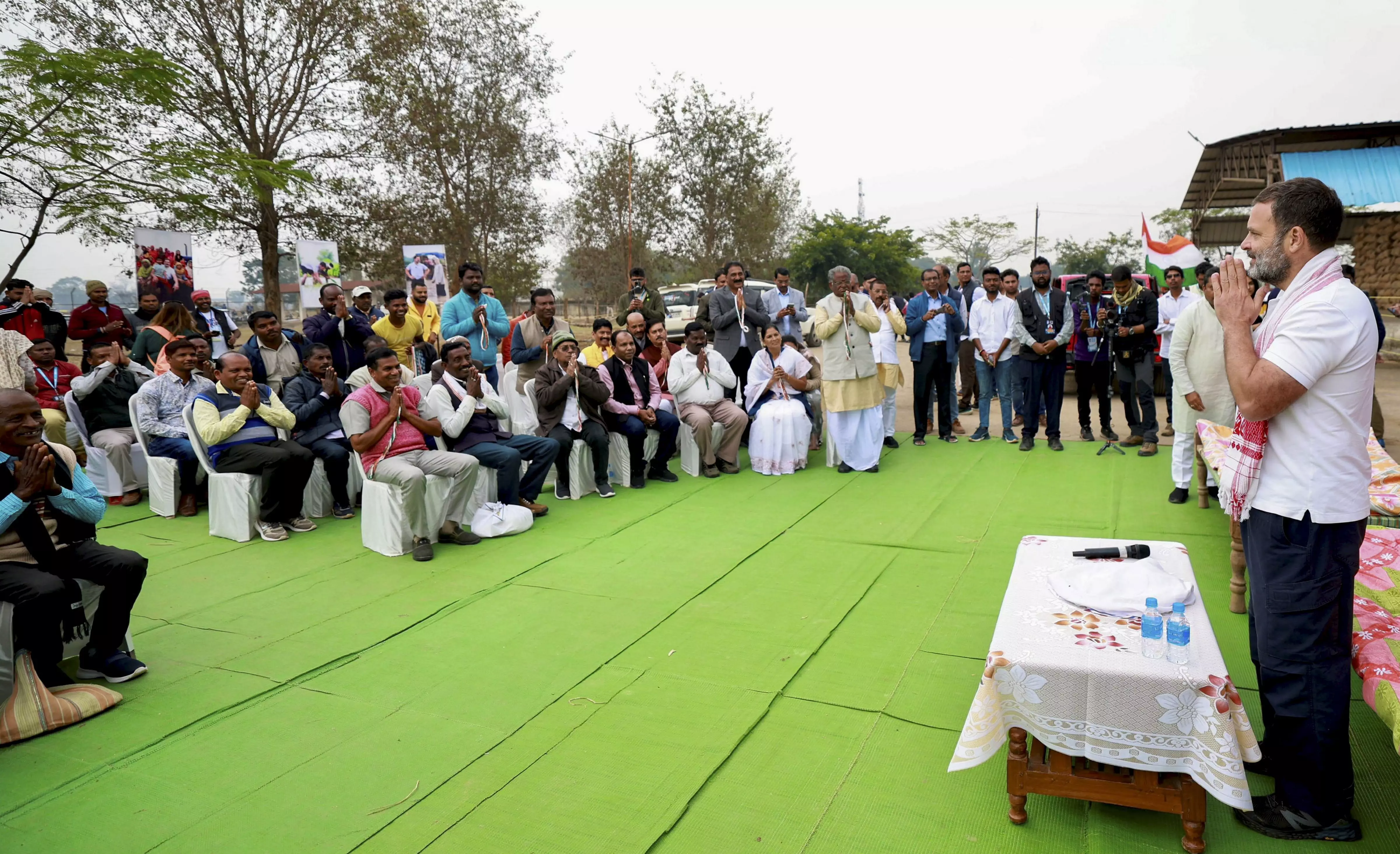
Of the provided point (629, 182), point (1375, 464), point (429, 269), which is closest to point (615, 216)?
point (629, 182)

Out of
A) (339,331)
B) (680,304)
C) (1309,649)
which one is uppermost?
(680,304)

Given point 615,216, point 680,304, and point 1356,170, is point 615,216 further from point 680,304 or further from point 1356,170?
point 1356,170

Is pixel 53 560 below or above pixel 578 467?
above

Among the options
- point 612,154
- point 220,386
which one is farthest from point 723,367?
point 612,154

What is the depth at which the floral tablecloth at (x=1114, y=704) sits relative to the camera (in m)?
2.32

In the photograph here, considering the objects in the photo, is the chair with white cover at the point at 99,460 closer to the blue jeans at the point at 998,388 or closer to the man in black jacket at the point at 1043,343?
the blue jeans at the point at 998,388

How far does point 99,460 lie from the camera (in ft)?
22.6

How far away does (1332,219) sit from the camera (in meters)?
2.28

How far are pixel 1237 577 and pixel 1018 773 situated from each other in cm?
234

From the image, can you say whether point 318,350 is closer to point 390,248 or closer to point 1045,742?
point 1045,742

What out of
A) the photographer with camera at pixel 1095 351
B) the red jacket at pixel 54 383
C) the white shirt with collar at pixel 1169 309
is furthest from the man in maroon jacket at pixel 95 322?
the white shirt with collar at pixel 1169 309

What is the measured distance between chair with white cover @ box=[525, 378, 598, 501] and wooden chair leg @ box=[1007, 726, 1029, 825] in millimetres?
4809

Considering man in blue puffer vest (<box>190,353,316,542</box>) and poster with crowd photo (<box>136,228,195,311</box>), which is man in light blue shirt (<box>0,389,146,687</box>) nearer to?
man in blue puffer vest (<box>190,353,316,542</box>)

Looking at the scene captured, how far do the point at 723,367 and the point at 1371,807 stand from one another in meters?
6.00
